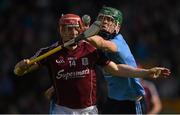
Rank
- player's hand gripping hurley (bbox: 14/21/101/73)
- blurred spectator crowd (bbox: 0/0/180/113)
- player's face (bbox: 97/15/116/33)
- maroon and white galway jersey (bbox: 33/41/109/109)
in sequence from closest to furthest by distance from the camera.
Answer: player's hand gripping hurley (bbox: 14/21/101/73) < maroon and white galway jersey (bbox: 33/41/109/109) < player's face (bbox: 97/15/116/33) < blurred spectator crowd (bbox: 0/0/180/113)

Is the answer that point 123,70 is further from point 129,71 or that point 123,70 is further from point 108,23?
point 108,23

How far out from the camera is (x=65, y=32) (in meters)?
8.86

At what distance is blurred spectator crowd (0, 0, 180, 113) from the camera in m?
15.6

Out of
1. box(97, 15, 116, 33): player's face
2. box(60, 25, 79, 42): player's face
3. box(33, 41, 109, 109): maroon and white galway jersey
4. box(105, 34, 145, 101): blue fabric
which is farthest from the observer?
box(105, 34, 145, 101): blue fabric

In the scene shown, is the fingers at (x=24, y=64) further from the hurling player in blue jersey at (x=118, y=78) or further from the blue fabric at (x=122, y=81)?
the blue fabric at (x=122, y=81)

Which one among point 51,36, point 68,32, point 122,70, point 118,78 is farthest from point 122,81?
point 51,36

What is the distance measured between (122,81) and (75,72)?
0.78 m

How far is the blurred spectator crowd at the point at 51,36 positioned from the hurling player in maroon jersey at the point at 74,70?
612cm

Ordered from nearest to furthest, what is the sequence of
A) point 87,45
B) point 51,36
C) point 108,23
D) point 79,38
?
point 79,38 < point 87,45 < point 108,23 < point 51,36

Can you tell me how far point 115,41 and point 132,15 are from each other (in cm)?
694

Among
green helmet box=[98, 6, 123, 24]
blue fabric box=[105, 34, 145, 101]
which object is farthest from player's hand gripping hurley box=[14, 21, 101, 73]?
blue fabric box=[105, 34, 145, 101]

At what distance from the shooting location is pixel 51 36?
16188 mm

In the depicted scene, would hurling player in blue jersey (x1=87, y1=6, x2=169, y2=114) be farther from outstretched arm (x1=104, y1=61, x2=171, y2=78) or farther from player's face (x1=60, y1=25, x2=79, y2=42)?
player's face (x1=60, y1=25, x2=79, y2=42)

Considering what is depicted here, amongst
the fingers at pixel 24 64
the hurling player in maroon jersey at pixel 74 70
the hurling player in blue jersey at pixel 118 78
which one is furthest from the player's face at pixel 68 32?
the fingers at pixel 24 64
